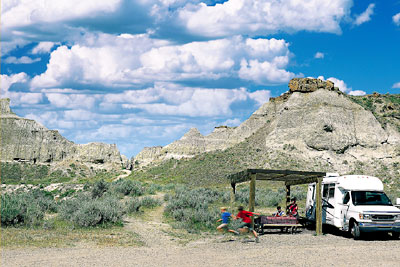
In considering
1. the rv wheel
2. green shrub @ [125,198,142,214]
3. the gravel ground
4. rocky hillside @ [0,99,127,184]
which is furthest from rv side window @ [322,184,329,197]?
rocky hillside @ [0,99,127,184]

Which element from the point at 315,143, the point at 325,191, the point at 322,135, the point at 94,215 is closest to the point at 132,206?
the point at 94,215

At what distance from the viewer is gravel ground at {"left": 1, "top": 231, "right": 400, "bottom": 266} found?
11.0 metres

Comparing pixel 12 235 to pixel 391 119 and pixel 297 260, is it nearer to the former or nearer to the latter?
pixel 297 260

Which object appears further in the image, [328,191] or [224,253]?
[328,191]

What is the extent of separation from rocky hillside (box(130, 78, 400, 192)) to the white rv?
33538mm

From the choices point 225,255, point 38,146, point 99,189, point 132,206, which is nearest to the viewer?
point 225,255

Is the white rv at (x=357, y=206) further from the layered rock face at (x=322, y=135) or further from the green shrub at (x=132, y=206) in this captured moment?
the layered rock face at (x=322, y=135)

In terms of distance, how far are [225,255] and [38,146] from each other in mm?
102415

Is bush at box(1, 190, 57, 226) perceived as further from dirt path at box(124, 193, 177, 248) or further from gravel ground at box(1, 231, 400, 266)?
gravel ground at box(1, 231, 400, 266)

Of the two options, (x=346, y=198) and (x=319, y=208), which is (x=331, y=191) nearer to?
(x=319, y=208)

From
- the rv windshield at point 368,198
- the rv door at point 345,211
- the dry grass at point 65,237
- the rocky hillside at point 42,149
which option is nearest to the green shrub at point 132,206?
the dry grass at point 65,237

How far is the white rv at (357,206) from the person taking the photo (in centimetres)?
1513

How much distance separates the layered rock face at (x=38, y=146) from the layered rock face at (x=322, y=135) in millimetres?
59053

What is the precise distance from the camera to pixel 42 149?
349 ft
